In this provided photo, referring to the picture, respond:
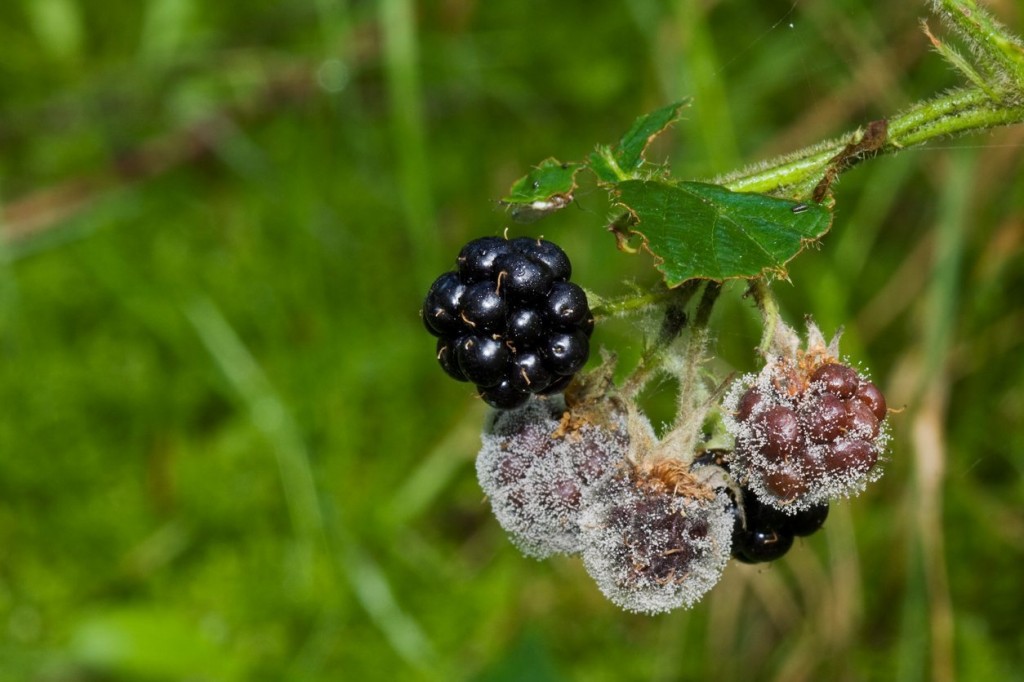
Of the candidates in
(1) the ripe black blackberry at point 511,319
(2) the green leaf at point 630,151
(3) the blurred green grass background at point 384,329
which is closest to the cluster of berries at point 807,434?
(1) the ripe black blackberry at point 511,319

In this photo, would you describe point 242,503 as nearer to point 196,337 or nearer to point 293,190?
point 196,337

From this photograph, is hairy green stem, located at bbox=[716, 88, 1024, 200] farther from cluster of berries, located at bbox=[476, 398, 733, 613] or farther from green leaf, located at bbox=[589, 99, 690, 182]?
cluster of berries, located at bbox=[476, 398, 733, 613]

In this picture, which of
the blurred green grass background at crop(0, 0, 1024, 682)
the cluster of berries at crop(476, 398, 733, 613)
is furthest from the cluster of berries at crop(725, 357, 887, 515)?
the blurred green grass background at crop(0, 0, 1024, 682)

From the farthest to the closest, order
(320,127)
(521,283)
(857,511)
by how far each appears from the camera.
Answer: (320,127)
(857,511)
(521,283)

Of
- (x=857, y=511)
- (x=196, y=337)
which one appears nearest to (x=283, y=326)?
(x=196, y=337)

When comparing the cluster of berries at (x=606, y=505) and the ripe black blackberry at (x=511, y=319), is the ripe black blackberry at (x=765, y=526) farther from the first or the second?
the ripe black blackberry at (x=511, y=319)

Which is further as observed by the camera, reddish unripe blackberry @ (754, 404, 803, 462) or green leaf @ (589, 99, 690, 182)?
green leaf @ (589, 99, 690, 182)
